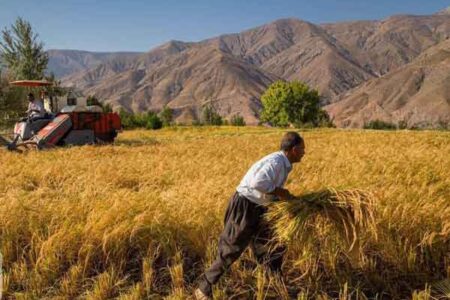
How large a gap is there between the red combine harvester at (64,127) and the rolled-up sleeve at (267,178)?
12.2m

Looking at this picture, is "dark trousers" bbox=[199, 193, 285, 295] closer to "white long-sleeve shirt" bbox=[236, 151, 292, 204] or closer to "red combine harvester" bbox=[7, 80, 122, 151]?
"white long-sleeve shirt" bbox=[236, 151, 292, 204]

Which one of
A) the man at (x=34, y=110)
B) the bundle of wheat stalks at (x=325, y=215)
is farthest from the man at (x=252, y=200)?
the man at (x=34, y=110)

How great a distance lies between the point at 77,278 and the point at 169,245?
3.22 feet

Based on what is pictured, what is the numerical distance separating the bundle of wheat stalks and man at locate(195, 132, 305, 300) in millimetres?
145

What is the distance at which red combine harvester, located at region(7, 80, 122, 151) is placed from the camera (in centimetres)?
1468

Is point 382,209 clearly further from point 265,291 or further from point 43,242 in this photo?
point 43,242

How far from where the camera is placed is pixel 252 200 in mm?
3955

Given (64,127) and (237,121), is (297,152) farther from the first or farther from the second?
(237,121)

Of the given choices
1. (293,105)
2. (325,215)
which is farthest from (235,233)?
(293,105)

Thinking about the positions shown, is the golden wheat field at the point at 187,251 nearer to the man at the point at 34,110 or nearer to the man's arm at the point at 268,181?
the man's arm at the point at 268,181

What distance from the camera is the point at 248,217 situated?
3.97m

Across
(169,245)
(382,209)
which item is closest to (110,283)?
(169,245)

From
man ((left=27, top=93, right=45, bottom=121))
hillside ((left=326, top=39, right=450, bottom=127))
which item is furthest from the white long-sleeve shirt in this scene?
hillside ((left=326, top=39, right=450, bottom=127))

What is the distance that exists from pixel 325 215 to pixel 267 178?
2.13 ft
